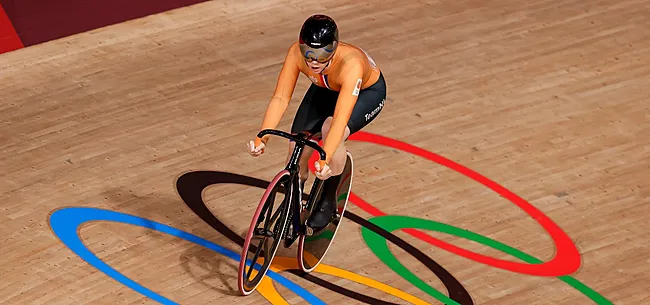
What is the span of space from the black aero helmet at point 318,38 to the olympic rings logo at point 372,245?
132 cm

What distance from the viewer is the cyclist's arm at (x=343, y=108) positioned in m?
4.61

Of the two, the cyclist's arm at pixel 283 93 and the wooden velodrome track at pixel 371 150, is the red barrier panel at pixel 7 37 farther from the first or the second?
the cyclist's arm at pixel 283 93

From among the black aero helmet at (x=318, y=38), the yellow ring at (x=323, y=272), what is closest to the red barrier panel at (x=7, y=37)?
the yellow ring at (x=323, y=272)

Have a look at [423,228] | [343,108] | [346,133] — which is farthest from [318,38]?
[423,228]

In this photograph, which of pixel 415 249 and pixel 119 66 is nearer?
pixel 415 249

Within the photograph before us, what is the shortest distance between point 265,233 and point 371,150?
192cm

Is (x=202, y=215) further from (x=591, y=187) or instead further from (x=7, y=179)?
(x=591, y=187)

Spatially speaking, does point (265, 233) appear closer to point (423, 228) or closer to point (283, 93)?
point (283, 93)

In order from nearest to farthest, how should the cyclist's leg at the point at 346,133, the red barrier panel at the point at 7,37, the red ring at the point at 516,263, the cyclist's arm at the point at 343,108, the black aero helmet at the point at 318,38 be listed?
1. the black aero helmet at the point at 318,38
2. the cyclist's arm at the point at 343,108
3. the cyclist's leg at the point at 346,133
4. the red ring at the point at 516,263
5. the red barrier panel at the point at 7,37

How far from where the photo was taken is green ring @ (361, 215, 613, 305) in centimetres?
529

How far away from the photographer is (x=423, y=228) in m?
5.80

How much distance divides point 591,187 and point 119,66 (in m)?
3.62

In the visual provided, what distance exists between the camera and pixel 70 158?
643cm

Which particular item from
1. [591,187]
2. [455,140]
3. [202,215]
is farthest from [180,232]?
[591,187]
